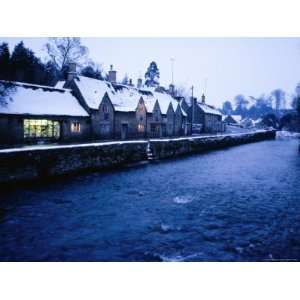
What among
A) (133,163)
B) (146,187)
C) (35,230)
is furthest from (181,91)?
(35,230)

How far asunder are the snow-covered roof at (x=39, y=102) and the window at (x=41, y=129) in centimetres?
92

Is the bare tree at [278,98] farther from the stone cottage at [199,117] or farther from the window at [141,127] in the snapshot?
the window at [141,127]

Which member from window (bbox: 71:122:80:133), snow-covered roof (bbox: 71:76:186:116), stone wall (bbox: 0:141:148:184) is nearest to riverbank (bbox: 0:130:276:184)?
stone wall (bbox: 0:141:148:184)

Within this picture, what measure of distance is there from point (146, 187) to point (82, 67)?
1566 inches

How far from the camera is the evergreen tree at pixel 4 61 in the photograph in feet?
95.3

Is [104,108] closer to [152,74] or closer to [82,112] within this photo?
[82,112]

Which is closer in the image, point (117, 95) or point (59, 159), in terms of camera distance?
point (59, 159)

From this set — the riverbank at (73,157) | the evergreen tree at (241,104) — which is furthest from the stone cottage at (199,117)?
the evergreen tree at (241,104)

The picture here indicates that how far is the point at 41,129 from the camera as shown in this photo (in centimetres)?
2600

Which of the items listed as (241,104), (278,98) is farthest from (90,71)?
(241,104)

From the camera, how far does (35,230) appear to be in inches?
335

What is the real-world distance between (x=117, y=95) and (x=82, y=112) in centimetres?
763

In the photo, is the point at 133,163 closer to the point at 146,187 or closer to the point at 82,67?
the point at 146,187

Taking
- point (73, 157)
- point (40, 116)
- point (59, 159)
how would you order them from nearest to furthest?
point (59, 159) < point (73, 157) < point (40, 116)
